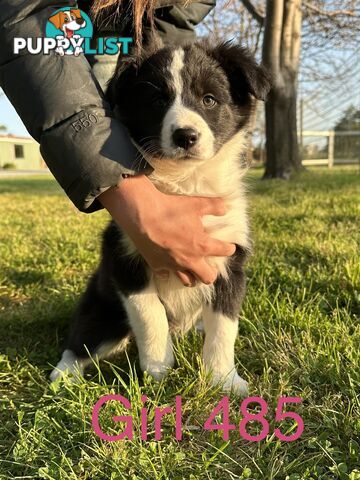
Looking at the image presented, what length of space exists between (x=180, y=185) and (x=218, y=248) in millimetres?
310

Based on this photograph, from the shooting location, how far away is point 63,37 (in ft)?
4.85

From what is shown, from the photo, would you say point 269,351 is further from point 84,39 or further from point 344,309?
point 84,39

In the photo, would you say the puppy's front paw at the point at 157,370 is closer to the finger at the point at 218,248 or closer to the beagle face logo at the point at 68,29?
the finger at the point at 218,248

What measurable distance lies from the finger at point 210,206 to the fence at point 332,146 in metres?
20.0

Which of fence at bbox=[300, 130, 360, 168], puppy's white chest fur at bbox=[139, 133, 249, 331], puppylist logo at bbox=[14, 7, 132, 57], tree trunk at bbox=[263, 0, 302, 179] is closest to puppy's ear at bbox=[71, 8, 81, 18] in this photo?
puppylist logo at bbox=[14, 7, 132, 57]

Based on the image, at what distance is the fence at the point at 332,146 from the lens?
826 inches

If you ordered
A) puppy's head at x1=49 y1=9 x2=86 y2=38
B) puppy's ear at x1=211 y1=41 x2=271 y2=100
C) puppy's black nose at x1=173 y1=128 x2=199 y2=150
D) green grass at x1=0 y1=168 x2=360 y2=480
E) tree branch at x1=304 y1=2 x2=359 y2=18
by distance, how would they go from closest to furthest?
green grass at x1=0 y1=168 x2=360 y2=480, puppy's head at x1=49 y1=9 x2=86 y2=38, puppy's black nose at x1=173 y1=128 x2=199 y2=150, puppy's ear at x1=211 y1=41 x2=271 y2=100, tree branch at x1=304 y1=2 x2=359 y2=18

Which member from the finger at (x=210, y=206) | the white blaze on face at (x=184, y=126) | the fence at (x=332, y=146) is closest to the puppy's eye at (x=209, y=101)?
the white blaze on face at (x=184, y=126)

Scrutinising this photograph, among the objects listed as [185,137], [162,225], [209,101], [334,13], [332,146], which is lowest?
[332,146]

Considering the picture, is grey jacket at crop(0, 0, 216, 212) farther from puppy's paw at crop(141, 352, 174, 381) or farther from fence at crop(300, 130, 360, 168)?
fence at crop(300, 130, 360, 168)

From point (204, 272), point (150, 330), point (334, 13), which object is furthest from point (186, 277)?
point (334, 13)

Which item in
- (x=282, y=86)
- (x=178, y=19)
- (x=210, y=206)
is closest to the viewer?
(x=210, y=206)

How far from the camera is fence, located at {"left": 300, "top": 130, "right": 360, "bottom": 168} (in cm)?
2097

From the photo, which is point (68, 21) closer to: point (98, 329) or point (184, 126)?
point (184, 126)
